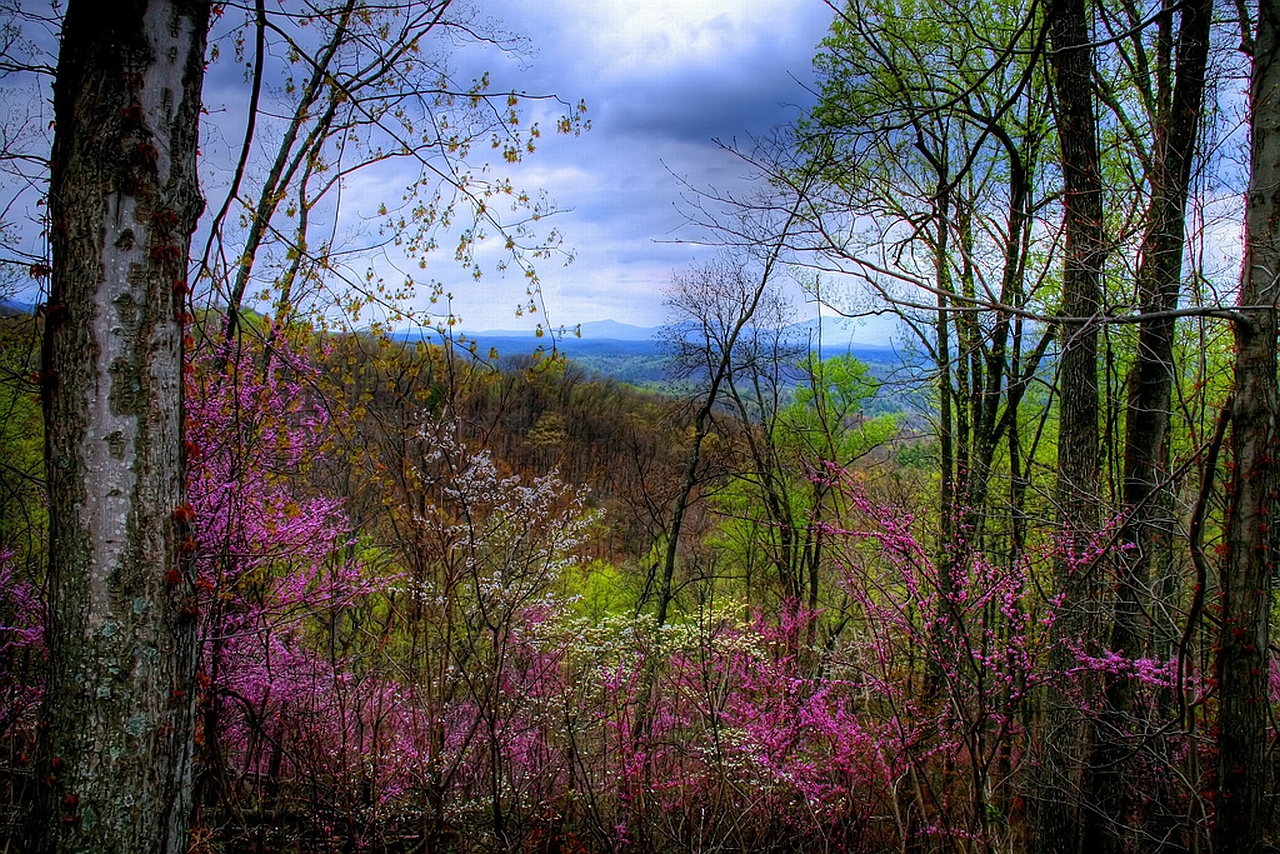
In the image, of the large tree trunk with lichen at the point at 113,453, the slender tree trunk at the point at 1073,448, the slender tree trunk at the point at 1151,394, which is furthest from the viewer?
the slender tree trunk at the point at 1073,448

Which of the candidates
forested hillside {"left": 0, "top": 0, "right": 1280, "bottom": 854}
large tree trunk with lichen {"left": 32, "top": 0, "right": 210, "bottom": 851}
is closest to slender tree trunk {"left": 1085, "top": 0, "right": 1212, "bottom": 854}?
forested hillside {"left": 0, "top": 0, "right": 1280, "bottom": 854}

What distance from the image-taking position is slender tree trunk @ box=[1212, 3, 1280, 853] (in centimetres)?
305

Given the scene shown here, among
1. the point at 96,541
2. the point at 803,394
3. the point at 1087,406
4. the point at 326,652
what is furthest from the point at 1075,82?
the point at 803,394

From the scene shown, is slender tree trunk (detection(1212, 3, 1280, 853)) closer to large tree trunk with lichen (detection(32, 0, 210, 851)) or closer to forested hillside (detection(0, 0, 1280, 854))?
forested hillside (detection(0, 0, 1280, 854))

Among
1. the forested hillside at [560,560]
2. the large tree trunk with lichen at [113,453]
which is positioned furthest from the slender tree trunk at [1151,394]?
the large tree trunk with lichen at [113,453]

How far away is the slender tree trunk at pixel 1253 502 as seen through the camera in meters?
3.05

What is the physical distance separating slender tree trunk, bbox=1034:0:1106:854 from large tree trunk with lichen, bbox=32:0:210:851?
4.85 meters

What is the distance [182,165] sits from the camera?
80.7 inches

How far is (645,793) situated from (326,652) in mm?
3191

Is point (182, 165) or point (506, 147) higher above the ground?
point (506, 147)

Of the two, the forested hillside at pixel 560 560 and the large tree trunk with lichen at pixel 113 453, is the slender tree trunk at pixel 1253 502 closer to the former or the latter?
the forested hillside at pixel 560 560

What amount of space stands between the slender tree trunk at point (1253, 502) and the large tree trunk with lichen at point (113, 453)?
4.07 metres

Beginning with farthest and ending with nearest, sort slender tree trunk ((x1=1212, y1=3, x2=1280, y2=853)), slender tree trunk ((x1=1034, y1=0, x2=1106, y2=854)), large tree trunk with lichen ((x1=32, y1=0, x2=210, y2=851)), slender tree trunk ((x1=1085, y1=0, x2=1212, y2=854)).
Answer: slender tree trunk ((x1=1034, y1=0, x2=1106, y2=854))
slender tree trunk ((x1=1085, y1=0, x2=1212, y2=854))
slender tree trunk ((x1=1212, y1=3, x2=1280, y2=853))
large tree trunk with lichen ((x1=32, y1=0, x2=210, y2=851))

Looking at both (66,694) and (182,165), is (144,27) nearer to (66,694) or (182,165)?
(182,165)
